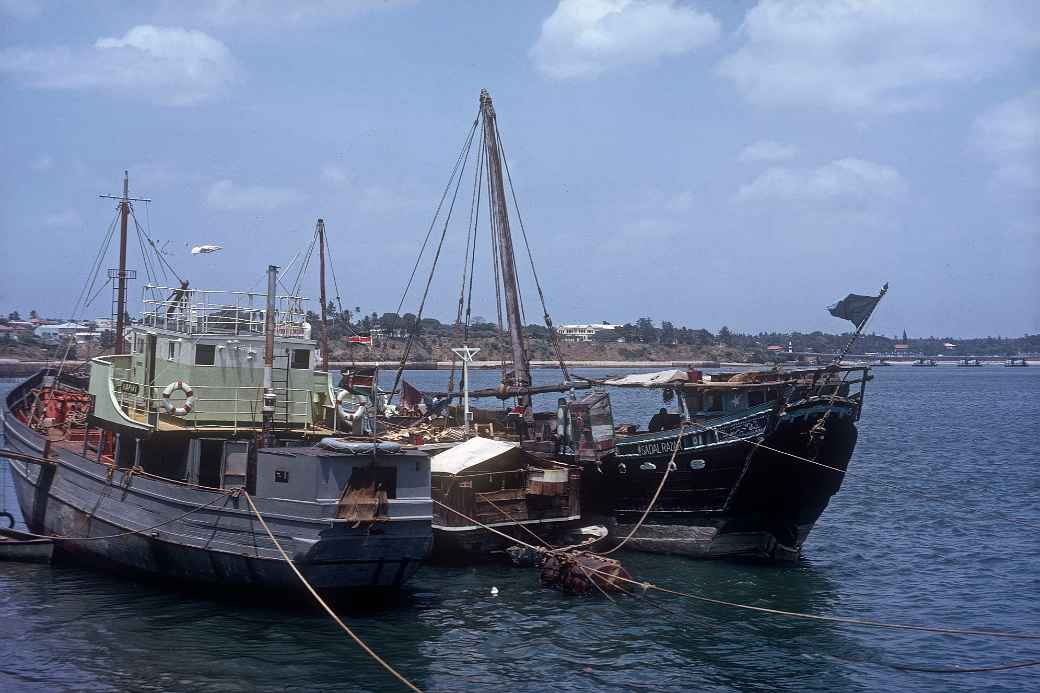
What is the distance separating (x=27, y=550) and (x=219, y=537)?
9.08 meters

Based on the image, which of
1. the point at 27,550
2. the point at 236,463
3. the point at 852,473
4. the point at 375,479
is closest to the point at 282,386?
the point at 236,463

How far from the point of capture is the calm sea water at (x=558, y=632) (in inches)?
746

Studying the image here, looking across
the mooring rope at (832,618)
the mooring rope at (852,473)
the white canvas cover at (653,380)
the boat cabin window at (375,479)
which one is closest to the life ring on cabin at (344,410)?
the mooring rope at (832,618)

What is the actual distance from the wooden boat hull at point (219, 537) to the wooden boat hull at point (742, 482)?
33.2ft

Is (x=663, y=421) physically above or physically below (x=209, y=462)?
above

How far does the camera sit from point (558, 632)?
21969 mm

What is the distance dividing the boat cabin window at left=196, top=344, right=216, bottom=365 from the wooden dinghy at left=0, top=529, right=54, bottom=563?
23.6 feet

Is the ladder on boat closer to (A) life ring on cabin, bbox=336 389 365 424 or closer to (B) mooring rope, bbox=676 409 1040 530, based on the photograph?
(A) life ring on cabin, bbox=336 389 365 424

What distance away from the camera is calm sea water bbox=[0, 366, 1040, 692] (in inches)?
746

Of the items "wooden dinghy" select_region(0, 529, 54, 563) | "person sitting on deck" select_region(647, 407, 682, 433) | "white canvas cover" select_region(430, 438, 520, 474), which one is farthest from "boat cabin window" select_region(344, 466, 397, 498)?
"person sitting on deck" select_region(647, 407, 682, 433)

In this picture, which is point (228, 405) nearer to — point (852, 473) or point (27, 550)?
point (27, 550)

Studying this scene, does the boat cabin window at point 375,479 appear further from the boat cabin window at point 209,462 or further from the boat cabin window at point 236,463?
the boat cabin window at point 209,462

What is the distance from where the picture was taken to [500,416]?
39.2 meters

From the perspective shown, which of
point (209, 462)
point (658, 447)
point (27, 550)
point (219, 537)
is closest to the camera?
point (219, 537)
